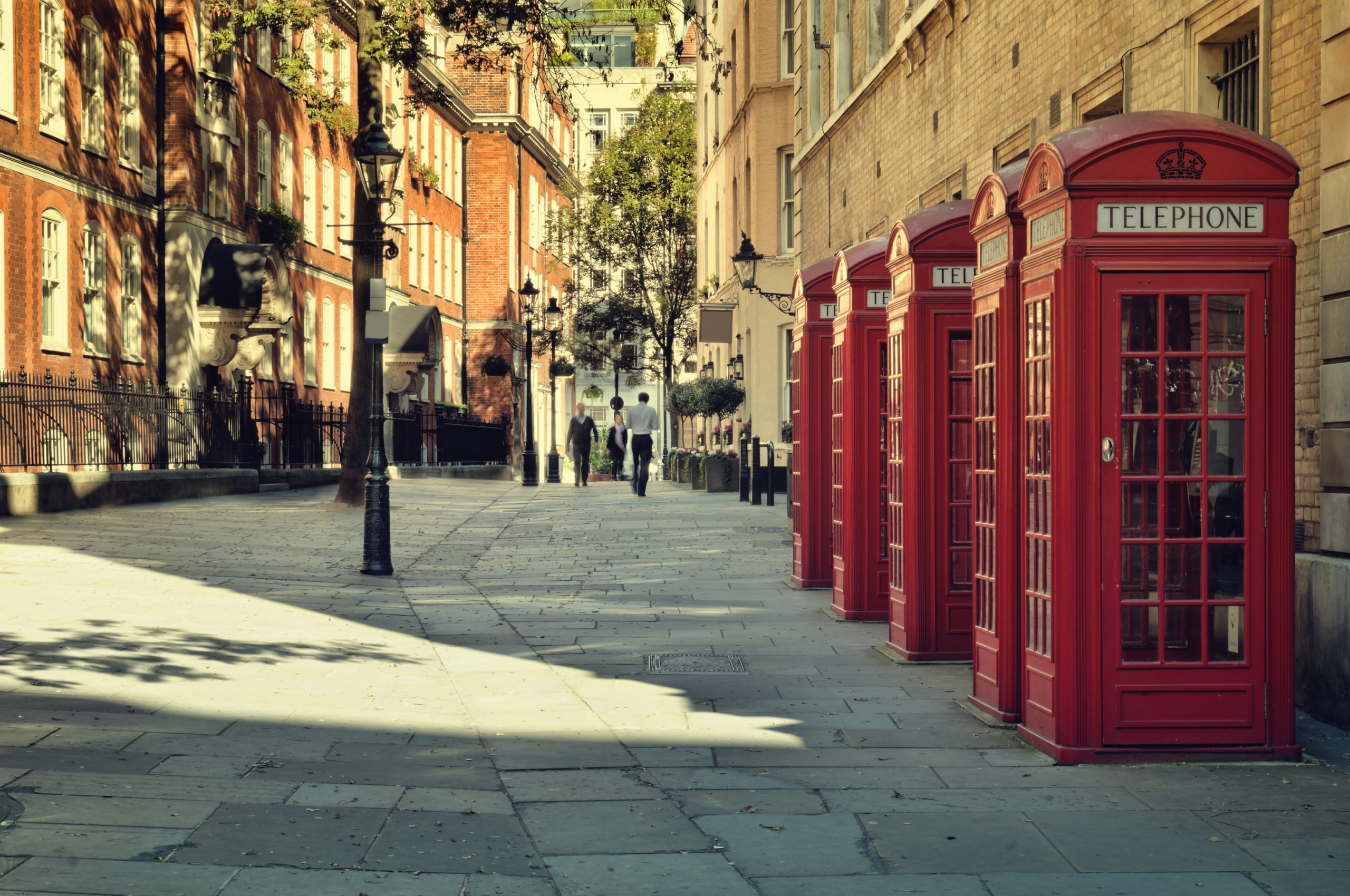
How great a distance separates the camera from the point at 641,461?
31.2 meters

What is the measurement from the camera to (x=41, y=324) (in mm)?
27469

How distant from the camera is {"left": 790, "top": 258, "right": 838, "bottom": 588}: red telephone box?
41.7ft

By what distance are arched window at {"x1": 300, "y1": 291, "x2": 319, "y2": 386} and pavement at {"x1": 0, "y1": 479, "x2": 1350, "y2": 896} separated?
30.2m

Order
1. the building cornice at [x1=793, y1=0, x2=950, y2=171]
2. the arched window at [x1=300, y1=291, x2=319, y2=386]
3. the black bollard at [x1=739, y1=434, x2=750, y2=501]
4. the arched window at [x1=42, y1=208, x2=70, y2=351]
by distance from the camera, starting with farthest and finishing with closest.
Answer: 1. the arched window at [x1=300, y1=291, x2=319, y2=386]
2. the black bollard at [x1=739, y1=434, x2=750, y2=501]
3. the arched window at [x1=42, y1=208, x2=70, y2=351]
4. the building cornice at [x1=793, y1=0, x2=950, y2=171]

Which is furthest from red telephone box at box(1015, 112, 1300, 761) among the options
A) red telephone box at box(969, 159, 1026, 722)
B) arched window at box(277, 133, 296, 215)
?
arched window at box(277, 133, 296, 215)

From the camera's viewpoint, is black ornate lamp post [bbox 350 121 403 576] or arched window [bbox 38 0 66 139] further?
arched window [bbox 38 0 66 139]

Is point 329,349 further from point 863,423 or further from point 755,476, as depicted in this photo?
point 863,423

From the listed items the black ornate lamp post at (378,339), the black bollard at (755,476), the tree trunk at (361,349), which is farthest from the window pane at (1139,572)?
the black bollard at (755,476)

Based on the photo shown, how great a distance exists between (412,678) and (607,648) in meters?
1.50

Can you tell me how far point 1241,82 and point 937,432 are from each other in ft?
8.92

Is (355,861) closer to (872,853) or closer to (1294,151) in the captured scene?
(872,853)

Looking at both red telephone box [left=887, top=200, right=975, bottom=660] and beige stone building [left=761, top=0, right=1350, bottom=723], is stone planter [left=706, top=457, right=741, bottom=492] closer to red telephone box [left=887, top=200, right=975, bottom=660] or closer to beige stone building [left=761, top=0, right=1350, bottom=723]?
beige stone building [left=761, top=0, right=1350, bottom=723]

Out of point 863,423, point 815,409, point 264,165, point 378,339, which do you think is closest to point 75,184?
point 264,165

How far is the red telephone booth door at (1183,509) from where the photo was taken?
6.32 metres
